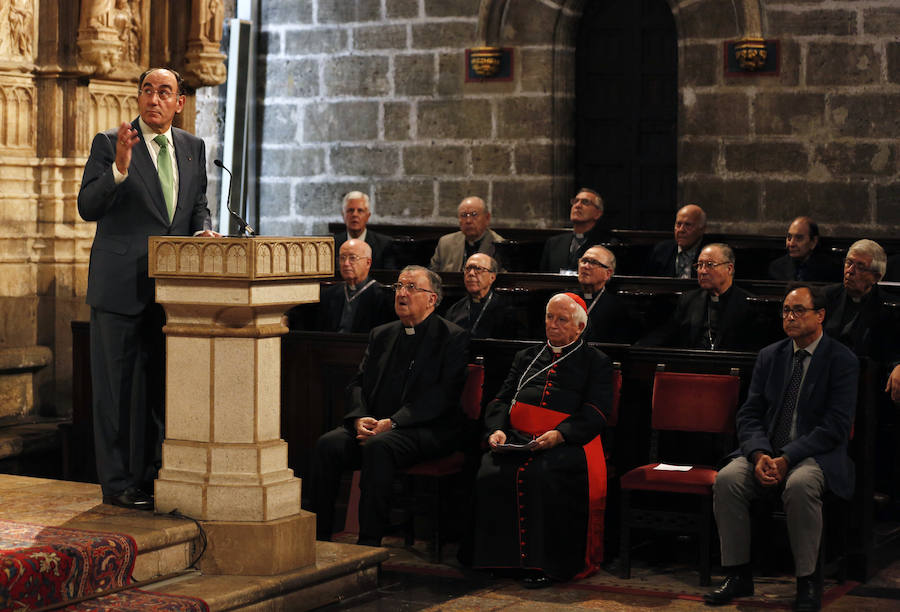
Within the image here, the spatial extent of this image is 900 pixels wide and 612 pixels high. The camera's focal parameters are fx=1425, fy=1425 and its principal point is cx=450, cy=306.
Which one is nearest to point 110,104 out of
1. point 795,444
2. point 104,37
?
point 104,37

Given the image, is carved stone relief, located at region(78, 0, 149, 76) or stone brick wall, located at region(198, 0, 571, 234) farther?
stone brick wall, located at region(198, 0, 571, 234)

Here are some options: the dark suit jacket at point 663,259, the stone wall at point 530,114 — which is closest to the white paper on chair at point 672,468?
the dark suit jacket at point 663,259

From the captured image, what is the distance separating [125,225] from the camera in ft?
16.7

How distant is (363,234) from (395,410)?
8.55 ft

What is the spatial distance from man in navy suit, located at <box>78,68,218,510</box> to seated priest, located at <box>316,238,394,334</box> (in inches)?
88.6

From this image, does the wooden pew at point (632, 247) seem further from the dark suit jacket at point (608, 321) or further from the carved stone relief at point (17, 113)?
the carved stone relief at point (17, 113)

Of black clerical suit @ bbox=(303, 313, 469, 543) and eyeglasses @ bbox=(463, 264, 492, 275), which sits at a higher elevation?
eyeglasses @ bbox=(463, 264, 492, 275)

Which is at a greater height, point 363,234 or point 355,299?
point 363,234

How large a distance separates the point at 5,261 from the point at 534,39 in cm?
483

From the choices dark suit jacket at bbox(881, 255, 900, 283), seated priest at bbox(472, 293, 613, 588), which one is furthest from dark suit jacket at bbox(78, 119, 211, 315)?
dark suit jacket at bbox(881, 255, 900, 283)

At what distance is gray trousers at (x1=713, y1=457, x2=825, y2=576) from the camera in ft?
17.7

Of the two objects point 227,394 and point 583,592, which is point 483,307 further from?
point 227,394

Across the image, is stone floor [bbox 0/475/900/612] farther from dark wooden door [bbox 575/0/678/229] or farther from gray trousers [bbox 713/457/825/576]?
dark wooden door [bbox 575/0/678/229]

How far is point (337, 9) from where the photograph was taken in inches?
450
